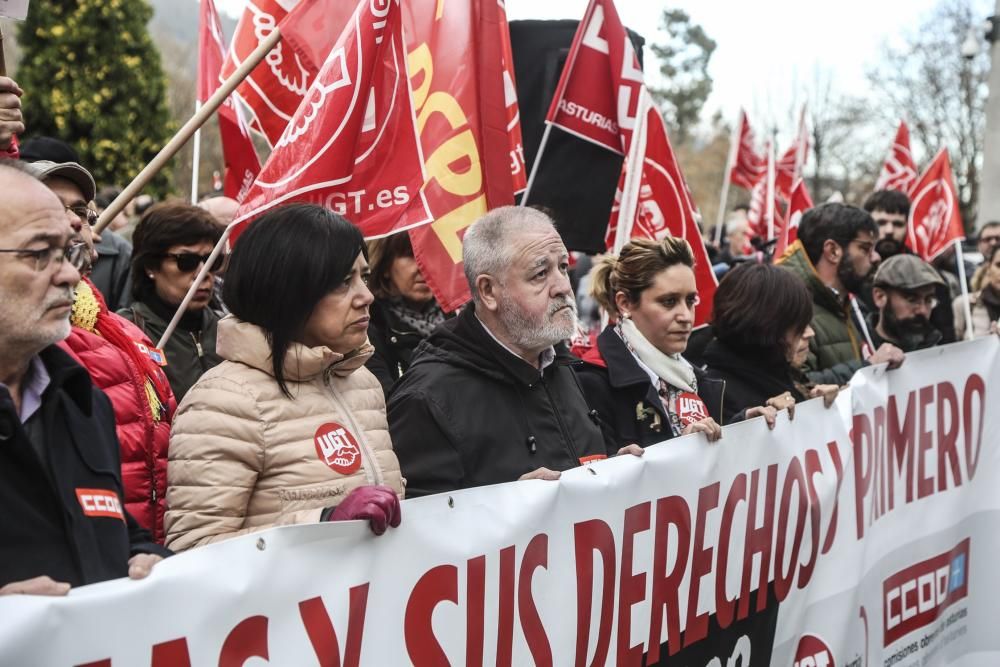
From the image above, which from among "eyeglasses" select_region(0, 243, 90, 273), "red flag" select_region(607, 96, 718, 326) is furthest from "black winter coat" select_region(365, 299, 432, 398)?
"eyeglasses" select_region(0, 243, 90, 273)

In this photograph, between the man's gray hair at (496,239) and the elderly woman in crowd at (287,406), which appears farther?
the man's gray hair at (496,239)

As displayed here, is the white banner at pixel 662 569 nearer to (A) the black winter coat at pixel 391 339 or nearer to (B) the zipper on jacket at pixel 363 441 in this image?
(B) the zipper on jacket at pixel 363 441

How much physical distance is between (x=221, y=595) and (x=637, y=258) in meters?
2.47

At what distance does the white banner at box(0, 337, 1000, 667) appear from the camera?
2.09m

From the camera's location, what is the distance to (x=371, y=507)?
235 centimetres

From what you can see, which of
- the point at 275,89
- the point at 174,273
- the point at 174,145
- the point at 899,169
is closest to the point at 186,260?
the point at 174,273

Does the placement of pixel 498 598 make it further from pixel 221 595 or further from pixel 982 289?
pixel 982 289

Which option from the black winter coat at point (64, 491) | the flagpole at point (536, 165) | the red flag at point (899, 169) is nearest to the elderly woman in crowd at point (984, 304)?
the red flag at point (899, 169)

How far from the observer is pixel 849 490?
13.8ft

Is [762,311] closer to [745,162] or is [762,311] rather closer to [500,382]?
[500,382]

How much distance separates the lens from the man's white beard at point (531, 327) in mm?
3443

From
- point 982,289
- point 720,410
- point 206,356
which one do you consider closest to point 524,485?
point 720,410

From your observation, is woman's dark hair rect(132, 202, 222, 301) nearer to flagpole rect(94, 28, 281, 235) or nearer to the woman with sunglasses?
the woman with sunglasses

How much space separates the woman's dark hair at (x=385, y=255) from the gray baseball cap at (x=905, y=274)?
2.85 meters
